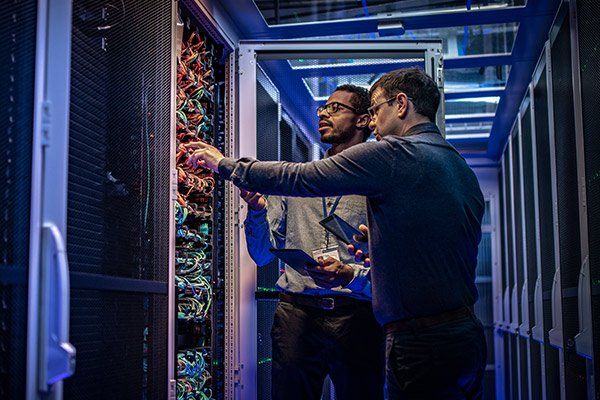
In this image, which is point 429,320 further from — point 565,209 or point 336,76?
point 336,76

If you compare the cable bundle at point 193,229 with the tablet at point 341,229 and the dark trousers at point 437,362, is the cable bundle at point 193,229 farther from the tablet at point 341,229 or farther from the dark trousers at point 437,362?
the dark trousers at point 437,362

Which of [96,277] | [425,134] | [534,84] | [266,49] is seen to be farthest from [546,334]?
[96,277]

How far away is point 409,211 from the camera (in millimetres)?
2436

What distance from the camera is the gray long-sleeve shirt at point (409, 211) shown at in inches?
94.7

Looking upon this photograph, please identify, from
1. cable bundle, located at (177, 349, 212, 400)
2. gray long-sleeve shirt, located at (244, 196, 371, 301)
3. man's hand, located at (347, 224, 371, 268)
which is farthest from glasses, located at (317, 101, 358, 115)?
cable bundle, located at (177, 349, 212, 400)

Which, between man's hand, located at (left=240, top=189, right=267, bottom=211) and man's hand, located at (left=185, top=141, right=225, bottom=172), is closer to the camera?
man's hand, located at (left=185, top=141, right=225, bottom=172)

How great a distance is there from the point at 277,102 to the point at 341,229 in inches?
49.9

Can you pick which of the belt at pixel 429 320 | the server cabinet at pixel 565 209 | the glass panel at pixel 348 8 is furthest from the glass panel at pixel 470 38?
the belt at pixel 429 320

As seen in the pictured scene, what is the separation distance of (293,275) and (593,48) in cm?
163

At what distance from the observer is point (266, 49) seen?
4.17 metres

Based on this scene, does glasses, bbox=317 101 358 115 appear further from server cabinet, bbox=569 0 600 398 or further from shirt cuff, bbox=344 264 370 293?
server cabinet, bbox=569 0 600 398

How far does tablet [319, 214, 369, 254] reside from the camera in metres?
3.16

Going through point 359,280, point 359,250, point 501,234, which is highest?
point 501,234

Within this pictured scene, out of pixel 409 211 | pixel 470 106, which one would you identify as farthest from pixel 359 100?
pixel 470 106
